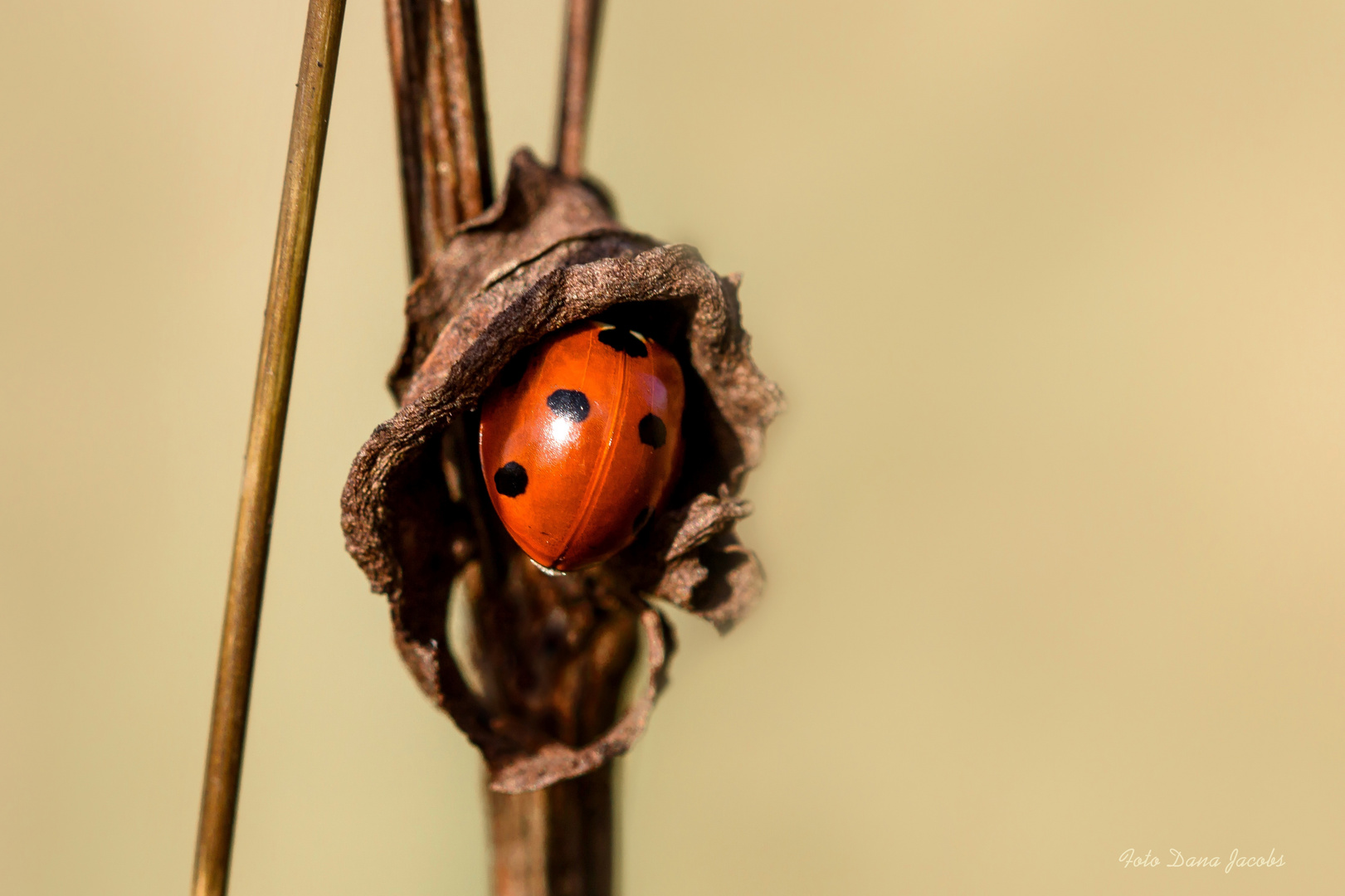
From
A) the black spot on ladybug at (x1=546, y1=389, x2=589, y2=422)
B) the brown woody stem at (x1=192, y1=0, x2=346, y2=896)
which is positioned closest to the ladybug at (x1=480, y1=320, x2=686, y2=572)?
the black spot on ladybug at (x1=546, y1=389, x2=589, y2=422)

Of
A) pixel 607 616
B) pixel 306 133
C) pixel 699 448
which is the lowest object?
pixel 607 616

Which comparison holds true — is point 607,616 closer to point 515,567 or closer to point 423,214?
point 515,567

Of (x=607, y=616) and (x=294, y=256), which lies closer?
(x=294, y=256)

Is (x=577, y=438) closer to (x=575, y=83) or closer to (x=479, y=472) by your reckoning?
(x=479, y=472)

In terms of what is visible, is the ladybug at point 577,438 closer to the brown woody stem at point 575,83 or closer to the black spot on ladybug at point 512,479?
the black spot on ladybug at point 512,479

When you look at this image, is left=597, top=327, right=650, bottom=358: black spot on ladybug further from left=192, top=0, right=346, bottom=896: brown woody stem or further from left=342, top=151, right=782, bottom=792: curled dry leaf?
left=192, top=0, right=346, bottom=896: brown woody stem

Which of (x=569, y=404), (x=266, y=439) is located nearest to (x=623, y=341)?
(x=569, y=404)

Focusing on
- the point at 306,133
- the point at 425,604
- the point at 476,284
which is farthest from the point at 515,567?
the point at 306,133

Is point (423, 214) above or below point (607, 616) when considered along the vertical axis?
above
